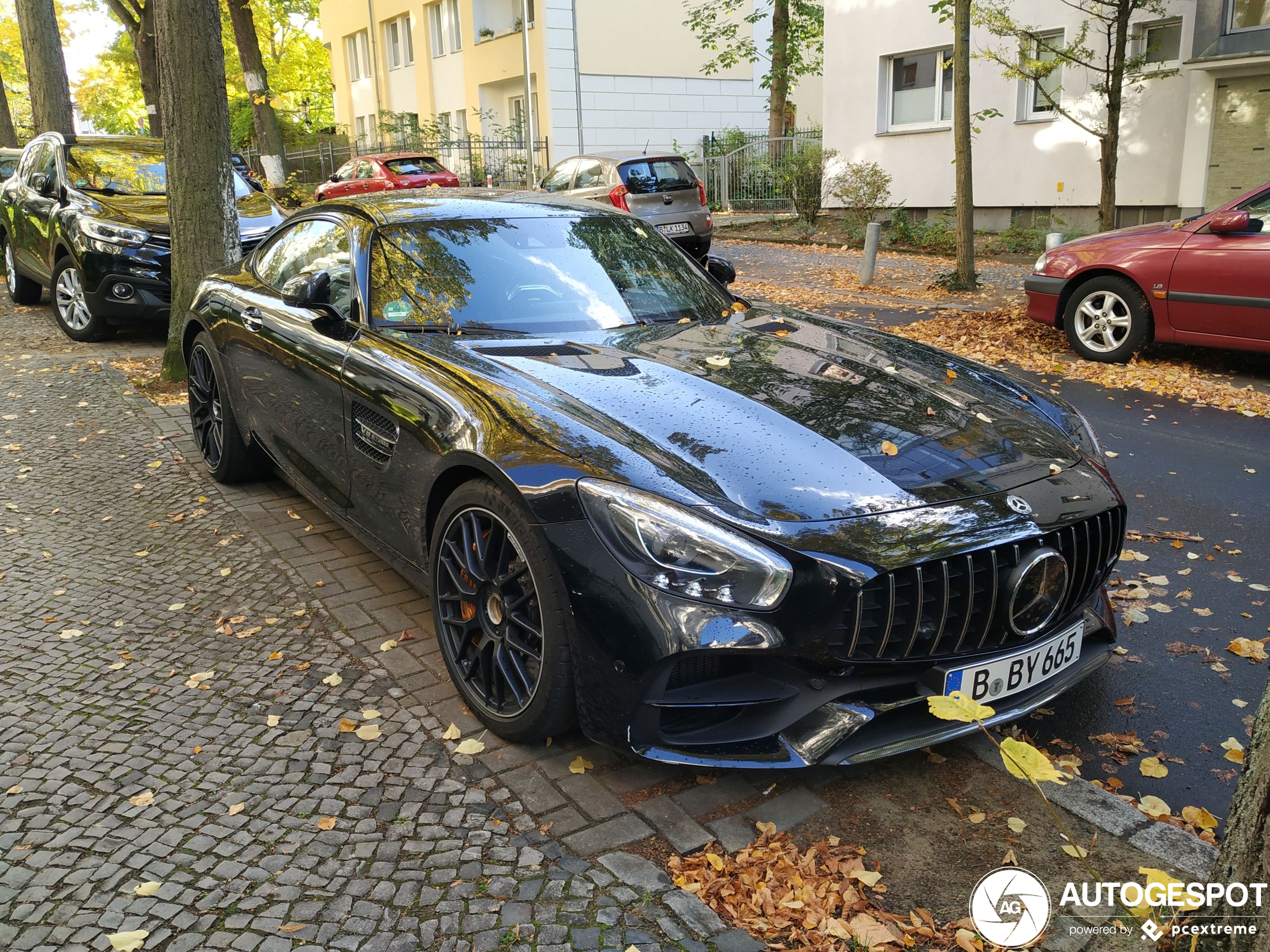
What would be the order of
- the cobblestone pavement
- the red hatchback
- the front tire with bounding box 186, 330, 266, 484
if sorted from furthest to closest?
the red hatchback < the front tire with bounding box 186, 330, 266, 484 < the cobblestone pavement

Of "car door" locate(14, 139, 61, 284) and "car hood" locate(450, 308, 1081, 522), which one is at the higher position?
"car door" locate(14, 139, 61, 284)

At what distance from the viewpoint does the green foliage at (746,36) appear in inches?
Result: 1029

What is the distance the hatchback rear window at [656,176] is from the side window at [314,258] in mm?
11282

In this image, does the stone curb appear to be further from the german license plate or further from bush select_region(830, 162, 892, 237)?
bush select_region(830, 162, 892, 237)

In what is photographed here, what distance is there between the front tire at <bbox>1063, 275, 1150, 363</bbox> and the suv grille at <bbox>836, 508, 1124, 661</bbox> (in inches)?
257

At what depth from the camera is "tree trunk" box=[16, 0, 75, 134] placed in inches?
615

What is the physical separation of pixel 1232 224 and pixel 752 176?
62.1 ft

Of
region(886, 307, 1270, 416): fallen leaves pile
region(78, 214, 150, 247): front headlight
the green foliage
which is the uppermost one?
the green foliage

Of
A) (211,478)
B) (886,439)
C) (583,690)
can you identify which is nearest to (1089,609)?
(886,439)

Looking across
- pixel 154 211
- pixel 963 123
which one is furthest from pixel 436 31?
pixel 154 211

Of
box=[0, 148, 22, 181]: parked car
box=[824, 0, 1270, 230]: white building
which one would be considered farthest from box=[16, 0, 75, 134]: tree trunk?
box=[824, 0, 1270, 230]: white building

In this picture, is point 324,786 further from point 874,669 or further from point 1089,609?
point 1089,609

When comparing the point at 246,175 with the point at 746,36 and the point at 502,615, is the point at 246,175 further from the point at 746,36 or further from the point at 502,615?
the point at 746,36

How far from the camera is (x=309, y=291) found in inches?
164
